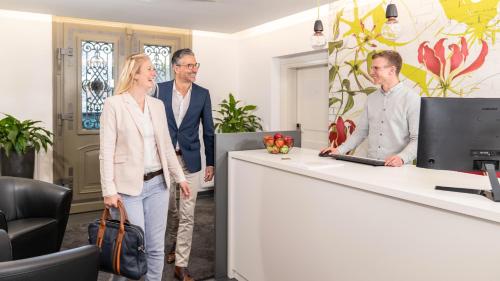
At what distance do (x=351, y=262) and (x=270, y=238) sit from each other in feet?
2.13

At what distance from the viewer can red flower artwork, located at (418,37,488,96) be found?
287 cm

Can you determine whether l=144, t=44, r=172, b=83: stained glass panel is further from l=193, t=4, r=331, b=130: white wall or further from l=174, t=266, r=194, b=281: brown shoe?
l=174, t=266, r=194, b=281: brown shoe

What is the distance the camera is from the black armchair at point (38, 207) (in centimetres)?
279

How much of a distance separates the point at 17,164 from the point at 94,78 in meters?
1.30

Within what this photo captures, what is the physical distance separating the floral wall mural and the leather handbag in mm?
2450

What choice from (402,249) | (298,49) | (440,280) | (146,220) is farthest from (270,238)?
(298,49)

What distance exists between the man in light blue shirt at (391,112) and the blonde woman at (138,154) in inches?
42.5

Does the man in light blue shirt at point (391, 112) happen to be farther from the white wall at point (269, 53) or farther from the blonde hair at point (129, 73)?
the white wall at point (269, 53)

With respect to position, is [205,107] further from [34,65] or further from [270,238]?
[34,65]

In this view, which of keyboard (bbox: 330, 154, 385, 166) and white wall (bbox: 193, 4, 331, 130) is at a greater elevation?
white wall (bbox: 193, 4, 331, 130)

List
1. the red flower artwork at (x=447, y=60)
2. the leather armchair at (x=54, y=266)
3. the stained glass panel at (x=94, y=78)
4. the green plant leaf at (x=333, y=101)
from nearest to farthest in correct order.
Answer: the leather armchair at (x=54, y=266), the red flower artwork at (x=447, y=60), the green plant leaf at (x=333, y=101), the stained glass panel at (x=94, y=78)

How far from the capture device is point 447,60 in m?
3.03

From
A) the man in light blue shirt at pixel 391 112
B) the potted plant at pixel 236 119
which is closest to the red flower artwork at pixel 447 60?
the man in light blue shirt at pixel 391 112

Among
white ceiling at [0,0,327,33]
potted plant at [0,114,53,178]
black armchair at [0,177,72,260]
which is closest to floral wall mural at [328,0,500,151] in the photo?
white ceiling at [0,0,327,33]
